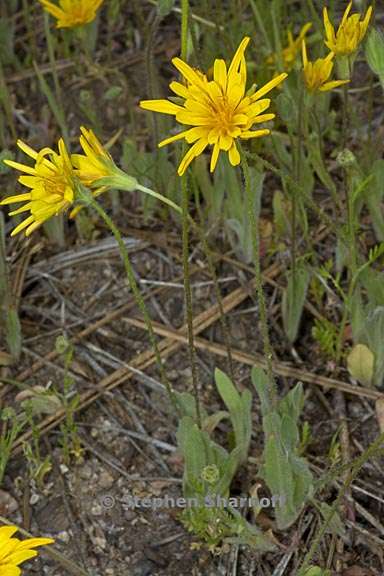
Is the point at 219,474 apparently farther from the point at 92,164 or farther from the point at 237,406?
the point at 92,164

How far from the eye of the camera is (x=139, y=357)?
2.89 meters

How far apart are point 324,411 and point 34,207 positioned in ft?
3.60

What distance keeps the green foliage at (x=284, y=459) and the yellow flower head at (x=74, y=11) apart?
143 centimetres

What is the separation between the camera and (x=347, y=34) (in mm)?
2379

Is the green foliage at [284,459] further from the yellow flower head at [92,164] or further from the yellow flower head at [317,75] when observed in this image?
the yellow flower head at [317,75]

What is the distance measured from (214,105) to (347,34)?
541 mm

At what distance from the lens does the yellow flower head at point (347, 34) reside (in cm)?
234

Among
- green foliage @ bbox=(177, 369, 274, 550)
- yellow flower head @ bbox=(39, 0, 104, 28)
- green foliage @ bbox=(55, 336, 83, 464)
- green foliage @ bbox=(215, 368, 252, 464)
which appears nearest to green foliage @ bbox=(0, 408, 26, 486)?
green foliage @ bbox=(55, 336, 83, 464)

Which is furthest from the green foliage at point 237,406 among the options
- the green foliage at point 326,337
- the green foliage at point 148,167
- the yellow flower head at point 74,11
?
the yellow flower head at point 74,11

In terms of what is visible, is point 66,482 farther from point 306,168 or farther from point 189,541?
point 306,168

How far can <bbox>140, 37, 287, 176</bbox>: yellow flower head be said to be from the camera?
2.00 m

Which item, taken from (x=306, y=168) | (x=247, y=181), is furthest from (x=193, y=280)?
(x=247, y=181)

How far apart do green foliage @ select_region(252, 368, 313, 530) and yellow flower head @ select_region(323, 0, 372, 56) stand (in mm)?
844

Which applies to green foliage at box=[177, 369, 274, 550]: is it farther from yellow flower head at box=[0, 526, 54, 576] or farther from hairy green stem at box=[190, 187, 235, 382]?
yellow flower head at box=[0, 526, 54, 576]
